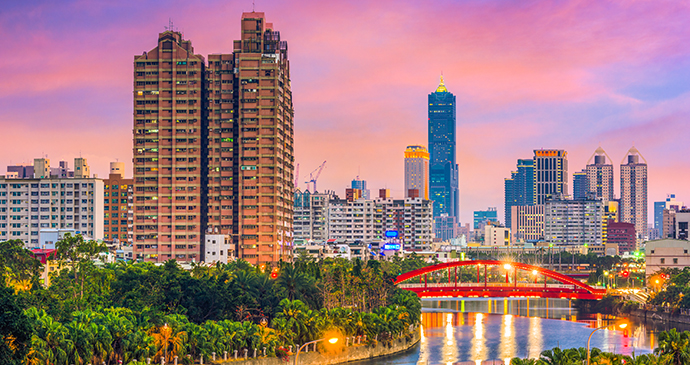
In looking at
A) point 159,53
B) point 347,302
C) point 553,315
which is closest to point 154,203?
point 159,53

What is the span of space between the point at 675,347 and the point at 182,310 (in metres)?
55.2

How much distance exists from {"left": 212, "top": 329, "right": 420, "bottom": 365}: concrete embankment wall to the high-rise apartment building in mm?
88163

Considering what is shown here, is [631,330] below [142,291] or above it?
below

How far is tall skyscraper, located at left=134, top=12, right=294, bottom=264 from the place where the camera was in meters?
190

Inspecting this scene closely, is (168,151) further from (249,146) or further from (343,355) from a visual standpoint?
(343,355)

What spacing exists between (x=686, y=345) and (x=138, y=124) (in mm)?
142881

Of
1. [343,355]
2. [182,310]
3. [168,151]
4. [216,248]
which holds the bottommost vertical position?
[343,355]

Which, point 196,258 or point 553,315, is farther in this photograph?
point 196,258

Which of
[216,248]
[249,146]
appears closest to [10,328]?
[216,248]

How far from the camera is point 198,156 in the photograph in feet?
636

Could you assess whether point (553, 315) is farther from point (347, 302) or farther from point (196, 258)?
point (196, 258)

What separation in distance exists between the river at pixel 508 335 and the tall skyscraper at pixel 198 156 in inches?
1752

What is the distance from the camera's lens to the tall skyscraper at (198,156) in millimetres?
190500

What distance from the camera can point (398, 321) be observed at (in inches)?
4567
